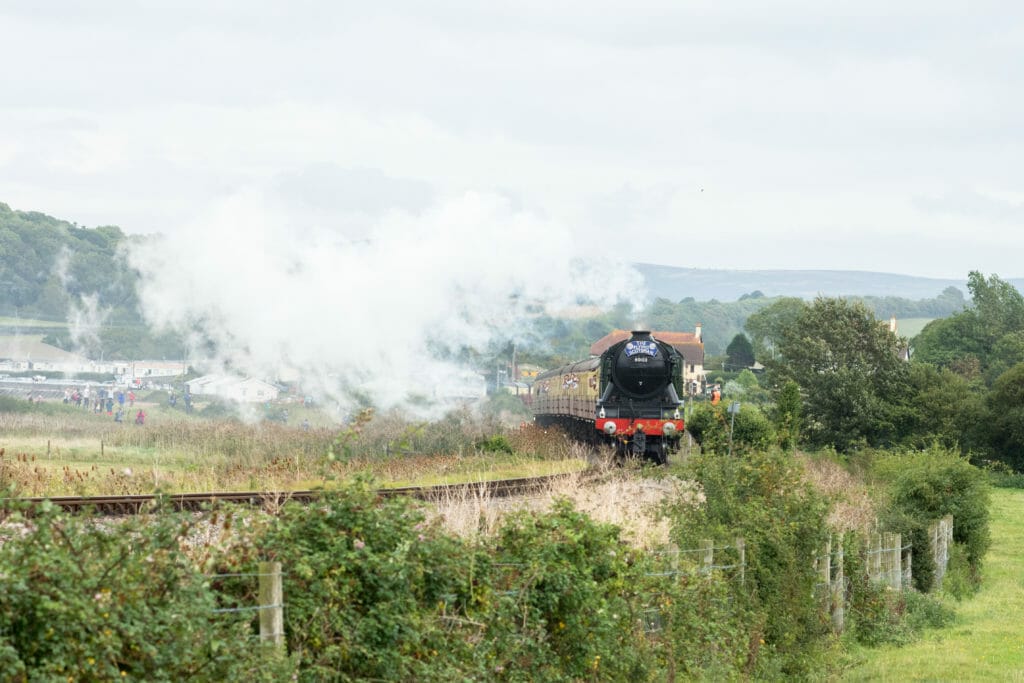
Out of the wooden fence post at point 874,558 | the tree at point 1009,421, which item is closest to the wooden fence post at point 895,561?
the wooden fence post at point 874,558

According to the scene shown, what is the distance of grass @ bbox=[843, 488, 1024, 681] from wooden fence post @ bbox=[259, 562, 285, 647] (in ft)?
30.6

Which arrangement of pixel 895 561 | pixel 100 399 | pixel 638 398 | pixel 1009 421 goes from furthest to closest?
pixel 1009 421, pixel 100 399, pixel 638 398, pixel 895 561

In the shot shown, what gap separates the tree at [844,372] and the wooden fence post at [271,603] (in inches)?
2207

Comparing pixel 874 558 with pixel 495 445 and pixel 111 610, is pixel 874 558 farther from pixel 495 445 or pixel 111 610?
pixel 495 445

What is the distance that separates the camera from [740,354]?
16475 centimetres

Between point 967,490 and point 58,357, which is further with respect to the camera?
point 58,357

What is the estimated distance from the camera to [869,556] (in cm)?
1891

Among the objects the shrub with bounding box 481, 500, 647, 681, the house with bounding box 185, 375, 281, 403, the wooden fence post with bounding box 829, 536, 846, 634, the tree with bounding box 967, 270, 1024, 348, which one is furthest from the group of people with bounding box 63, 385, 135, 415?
the tree with bounding box 967, 270, 1024, 348

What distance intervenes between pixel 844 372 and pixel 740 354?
102 m

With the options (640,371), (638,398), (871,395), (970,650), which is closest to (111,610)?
(970,650)

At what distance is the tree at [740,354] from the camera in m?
164

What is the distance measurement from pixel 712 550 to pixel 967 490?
15.0m

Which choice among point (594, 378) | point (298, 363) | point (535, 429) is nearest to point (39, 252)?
point (298, 363)

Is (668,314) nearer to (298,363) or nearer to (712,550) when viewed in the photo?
(298,363)
